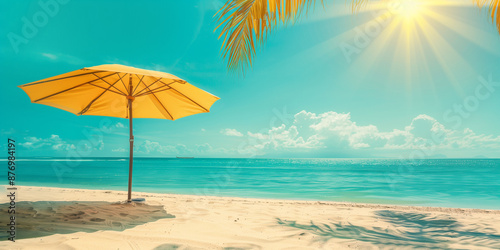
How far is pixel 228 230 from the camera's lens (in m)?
3.31

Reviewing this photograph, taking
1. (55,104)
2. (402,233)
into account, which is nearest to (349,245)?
(402,233)

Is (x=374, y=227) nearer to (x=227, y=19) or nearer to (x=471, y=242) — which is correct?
(x=471, y=242)

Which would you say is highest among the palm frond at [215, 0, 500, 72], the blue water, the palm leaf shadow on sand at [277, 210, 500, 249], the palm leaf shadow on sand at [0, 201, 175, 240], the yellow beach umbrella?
the palm frond at [215, 0, 500, 72]

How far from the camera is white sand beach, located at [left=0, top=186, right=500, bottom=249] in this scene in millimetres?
2705

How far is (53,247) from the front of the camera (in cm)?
238

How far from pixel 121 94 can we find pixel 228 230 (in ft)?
9.97

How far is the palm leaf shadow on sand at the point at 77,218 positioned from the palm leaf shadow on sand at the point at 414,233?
6.89 ft

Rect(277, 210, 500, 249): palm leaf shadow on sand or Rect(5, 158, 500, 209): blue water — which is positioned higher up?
Rect(277, 210, 500, 249): palm leaf shadow on sand

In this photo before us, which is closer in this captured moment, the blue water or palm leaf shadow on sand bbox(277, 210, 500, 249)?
palm leaf shadow on sand bbox(277, 210, 500, 249)

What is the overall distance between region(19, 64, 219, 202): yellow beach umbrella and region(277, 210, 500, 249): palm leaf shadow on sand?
2.75 meters

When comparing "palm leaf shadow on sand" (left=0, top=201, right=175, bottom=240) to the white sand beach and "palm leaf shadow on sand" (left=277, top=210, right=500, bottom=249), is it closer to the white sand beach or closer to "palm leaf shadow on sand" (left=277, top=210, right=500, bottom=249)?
the white sand beach

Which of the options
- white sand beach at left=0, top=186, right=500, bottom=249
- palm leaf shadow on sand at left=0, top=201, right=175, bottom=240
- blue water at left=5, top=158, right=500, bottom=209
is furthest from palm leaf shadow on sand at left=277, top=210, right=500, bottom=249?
blue water at left=5, top=158, right=500, bottom=209

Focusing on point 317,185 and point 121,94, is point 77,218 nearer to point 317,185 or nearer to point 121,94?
point 121,94

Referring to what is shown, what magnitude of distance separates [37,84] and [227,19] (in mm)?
3032
